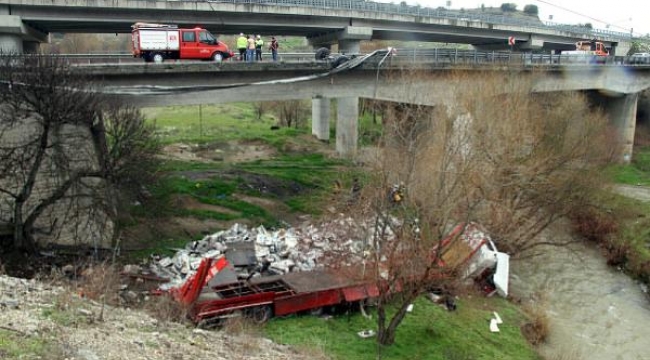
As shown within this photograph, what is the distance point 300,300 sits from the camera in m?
16.4

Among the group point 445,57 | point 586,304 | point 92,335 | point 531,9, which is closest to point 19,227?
point 92,335

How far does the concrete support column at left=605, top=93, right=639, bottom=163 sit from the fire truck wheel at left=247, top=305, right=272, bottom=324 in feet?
133

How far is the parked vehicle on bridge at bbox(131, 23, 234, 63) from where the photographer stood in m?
26.3

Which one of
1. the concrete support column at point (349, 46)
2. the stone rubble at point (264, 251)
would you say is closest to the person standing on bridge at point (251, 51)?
the stone rubble at point (264, 251)

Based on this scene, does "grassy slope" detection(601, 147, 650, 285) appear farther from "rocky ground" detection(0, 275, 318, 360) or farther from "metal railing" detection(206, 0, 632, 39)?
"metal railing" detection(206, 0, 632, 39)

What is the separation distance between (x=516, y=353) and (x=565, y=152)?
44.4 feet

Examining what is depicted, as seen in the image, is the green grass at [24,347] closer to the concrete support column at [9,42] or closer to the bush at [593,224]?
the bush at [593,224]

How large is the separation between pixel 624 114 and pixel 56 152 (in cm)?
4439

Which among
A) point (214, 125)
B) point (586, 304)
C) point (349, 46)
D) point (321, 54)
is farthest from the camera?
point (214, 125)

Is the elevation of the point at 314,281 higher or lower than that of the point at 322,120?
lower

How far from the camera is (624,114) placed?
47094 mm

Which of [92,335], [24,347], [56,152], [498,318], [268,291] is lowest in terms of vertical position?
[498,318]

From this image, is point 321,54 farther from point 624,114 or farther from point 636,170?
point 624,114

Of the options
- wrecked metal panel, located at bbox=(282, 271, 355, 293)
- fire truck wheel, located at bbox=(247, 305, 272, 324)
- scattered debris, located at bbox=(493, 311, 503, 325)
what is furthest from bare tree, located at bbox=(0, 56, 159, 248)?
scattered debris, located at bbox=(493, 311, 503, 325)
